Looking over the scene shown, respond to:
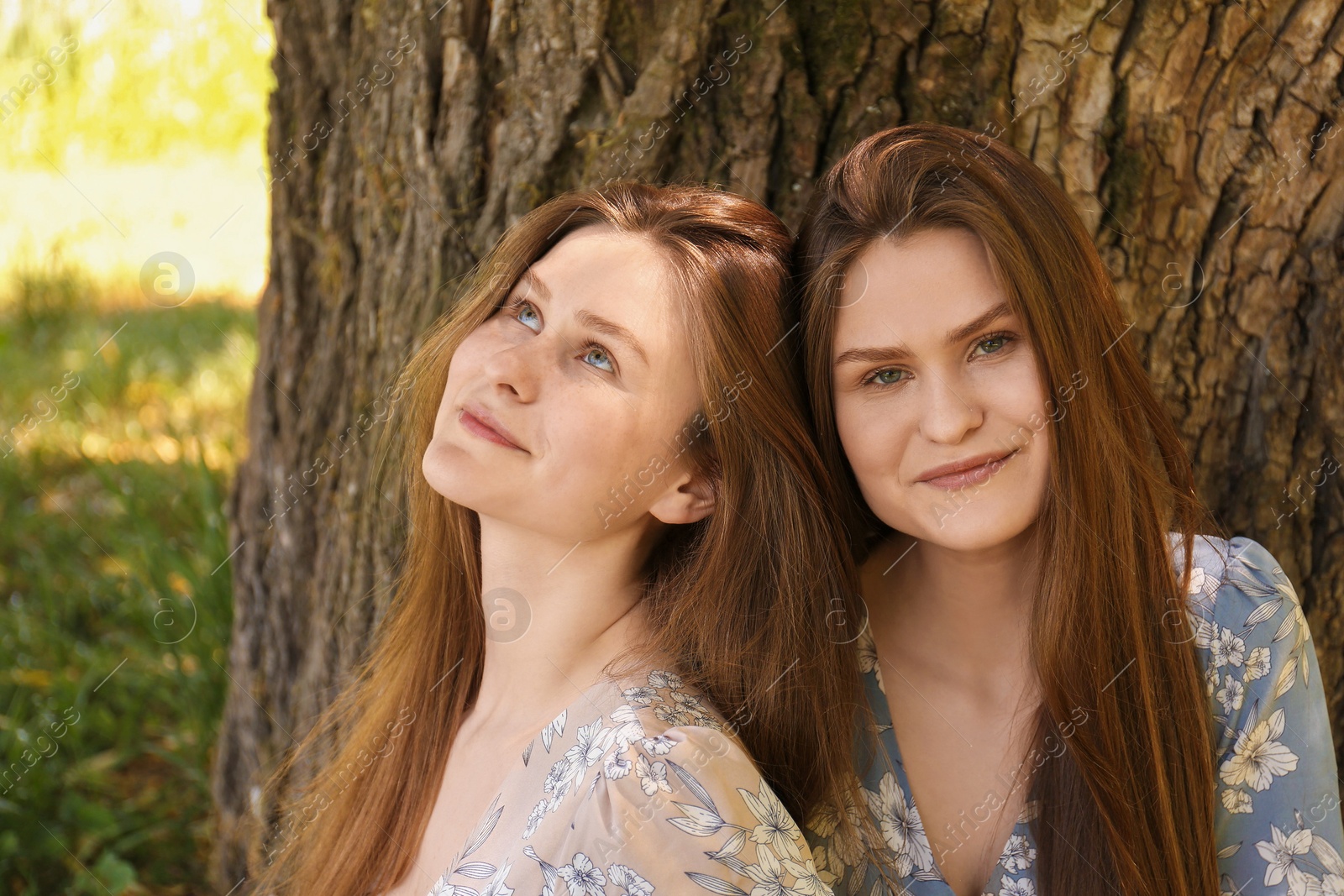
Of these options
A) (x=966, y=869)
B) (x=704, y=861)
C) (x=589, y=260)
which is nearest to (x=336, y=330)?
(x=589, y=260)

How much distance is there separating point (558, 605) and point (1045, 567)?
82cm

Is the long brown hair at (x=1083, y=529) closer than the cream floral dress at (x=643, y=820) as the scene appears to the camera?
No

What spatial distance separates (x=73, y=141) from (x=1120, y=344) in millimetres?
6986

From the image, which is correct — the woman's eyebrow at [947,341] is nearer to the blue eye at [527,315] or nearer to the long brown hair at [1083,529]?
the long brown hair at [1083,529]

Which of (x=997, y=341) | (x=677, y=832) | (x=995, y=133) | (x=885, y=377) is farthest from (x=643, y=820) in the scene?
(x=995, y=133)

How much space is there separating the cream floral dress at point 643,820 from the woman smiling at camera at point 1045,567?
312 millimetres

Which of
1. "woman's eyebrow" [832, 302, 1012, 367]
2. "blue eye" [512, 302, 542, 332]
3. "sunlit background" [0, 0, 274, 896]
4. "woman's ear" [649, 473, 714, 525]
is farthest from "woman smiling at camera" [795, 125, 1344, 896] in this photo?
"sunlit background" [0, 0, 274, 896]

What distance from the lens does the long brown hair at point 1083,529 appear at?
1773 mm

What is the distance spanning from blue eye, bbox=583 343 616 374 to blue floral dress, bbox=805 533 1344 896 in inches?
32.1

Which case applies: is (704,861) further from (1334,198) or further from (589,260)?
(1334,198)

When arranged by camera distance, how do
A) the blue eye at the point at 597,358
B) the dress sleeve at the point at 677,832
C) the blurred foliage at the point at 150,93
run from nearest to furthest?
1. the dress sleeve at the point at 677,832
2. the blue eye at the point at 597,358
3. the blurred foliage at the point at 150,93

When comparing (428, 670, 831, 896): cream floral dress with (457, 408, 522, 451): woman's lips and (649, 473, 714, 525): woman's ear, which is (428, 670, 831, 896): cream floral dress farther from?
(457, 408, 522, 451): woman's lips

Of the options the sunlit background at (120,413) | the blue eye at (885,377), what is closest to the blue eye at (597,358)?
the blue eye at (885,377)

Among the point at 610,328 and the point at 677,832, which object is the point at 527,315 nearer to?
the point at 610,328
